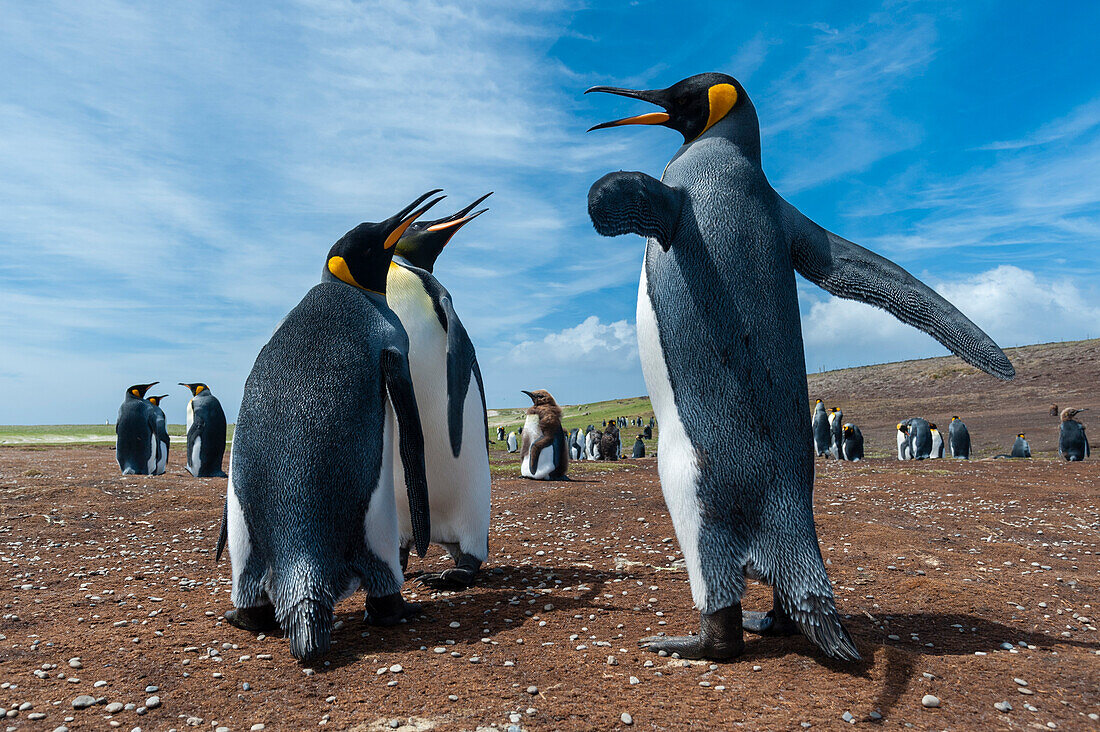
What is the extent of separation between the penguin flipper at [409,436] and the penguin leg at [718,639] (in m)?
1.27

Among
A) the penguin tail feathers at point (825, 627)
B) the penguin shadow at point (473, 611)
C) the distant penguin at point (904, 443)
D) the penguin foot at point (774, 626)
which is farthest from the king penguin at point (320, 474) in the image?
the distant penguin at point (904, 443)

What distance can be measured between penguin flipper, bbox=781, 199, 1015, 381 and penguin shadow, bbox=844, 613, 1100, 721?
3.89 feet

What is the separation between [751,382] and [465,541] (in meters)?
2.33

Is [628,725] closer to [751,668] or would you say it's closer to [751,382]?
[751,668]

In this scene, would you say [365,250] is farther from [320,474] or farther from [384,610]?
[384,610]

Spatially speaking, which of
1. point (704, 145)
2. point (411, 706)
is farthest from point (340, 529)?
point (704, 145)

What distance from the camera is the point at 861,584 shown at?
3908 millimetres

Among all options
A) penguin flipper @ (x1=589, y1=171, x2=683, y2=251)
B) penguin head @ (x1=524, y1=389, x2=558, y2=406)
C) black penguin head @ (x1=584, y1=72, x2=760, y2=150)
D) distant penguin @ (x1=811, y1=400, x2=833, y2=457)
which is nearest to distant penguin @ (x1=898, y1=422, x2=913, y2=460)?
distant penguin @ (x1=811, y1=400, x2=833, y2=457)

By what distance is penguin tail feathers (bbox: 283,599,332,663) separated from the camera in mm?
2619

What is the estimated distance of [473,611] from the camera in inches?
136

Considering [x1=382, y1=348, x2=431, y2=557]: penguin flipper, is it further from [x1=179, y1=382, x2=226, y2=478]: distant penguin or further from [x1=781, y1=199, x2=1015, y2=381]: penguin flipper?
[x1=179, y1=382, x2=226, y2=478]: distant penguin

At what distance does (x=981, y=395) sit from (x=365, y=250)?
40.5 meters

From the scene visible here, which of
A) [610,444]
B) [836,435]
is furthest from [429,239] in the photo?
[836,435]

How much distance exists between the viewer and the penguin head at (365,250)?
3.44m
